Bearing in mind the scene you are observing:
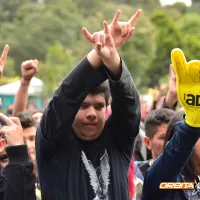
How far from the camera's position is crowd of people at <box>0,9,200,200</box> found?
3.46 metres

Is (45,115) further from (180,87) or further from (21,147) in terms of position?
(180,87)

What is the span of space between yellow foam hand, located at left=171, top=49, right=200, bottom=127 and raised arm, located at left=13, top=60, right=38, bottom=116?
1.60 metres

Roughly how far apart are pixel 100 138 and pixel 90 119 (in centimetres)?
14

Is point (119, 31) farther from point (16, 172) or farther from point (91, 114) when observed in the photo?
point (16, 172)

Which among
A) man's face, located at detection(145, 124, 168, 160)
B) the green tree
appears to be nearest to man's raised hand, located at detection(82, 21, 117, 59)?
man's face, located at detection(145, 124, 168, 160)

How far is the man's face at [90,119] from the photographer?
3.67 m

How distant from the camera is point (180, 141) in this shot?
3.45 metres

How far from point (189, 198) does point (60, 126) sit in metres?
0.70

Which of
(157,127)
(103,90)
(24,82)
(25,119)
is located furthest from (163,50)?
(103,90)

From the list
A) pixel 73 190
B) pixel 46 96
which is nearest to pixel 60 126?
pixel 73 190

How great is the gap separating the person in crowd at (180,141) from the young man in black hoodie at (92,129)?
0.60 ft

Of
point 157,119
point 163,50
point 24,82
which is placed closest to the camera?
point 24,82

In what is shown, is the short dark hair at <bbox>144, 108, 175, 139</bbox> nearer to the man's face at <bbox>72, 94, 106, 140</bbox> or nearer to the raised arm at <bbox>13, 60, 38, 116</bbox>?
the raised arm at <bbox>13, 60, 38, 116</bbox>

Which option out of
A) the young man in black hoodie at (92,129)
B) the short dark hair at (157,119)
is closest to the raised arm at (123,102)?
the young man in black hoodie at (92,129)
